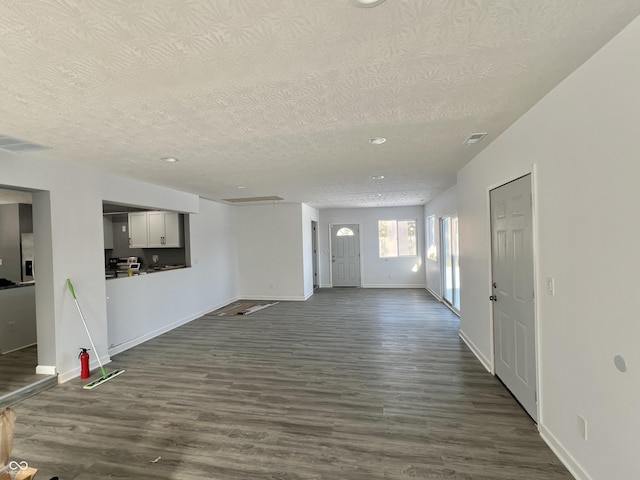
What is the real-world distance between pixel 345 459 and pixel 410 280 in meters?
7.51

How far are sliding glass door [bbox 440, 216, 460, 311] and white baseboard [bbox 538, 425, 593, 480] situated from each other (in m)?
3.59

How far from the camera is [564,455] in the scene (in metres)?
1.95

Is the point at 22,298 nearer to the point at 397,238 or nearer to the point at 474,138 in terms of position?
the point at 474,138

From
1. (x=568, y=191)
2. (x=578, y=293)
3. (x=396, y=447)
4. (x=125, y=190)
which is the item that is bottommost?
(x=396, y=447)

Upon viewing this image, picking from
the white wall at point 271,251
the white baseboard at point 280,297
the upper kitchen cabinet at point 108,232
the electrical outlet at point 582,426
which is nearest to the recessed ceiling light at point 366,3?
the electrical outlet at point 582,426

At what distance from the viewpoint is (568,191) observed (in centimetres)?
187

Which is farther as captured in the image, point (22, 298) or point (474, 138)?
point (22, 298)

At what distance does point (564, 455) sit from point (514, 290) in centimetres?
124

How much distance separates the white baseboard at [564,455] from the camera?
5.88ft

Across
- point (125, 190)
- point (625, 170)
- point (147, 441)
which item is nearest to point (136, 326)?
point (125, 190)

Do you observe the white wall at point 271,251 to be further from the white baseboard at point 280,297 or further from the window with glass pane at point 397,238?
the window with glass pane at point 397,238

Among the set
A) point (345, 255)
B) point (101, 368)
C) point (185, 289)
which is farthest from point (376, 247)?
point (101, 368)

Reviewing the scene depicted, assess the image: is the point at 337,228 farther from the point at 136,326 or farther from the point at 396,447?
the point at 396,447

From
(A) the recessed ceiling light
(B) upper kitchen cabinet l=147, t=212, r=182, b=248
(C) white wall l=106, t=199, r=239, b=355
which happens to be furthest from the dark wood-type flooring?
(A) the recessed ceiling light
